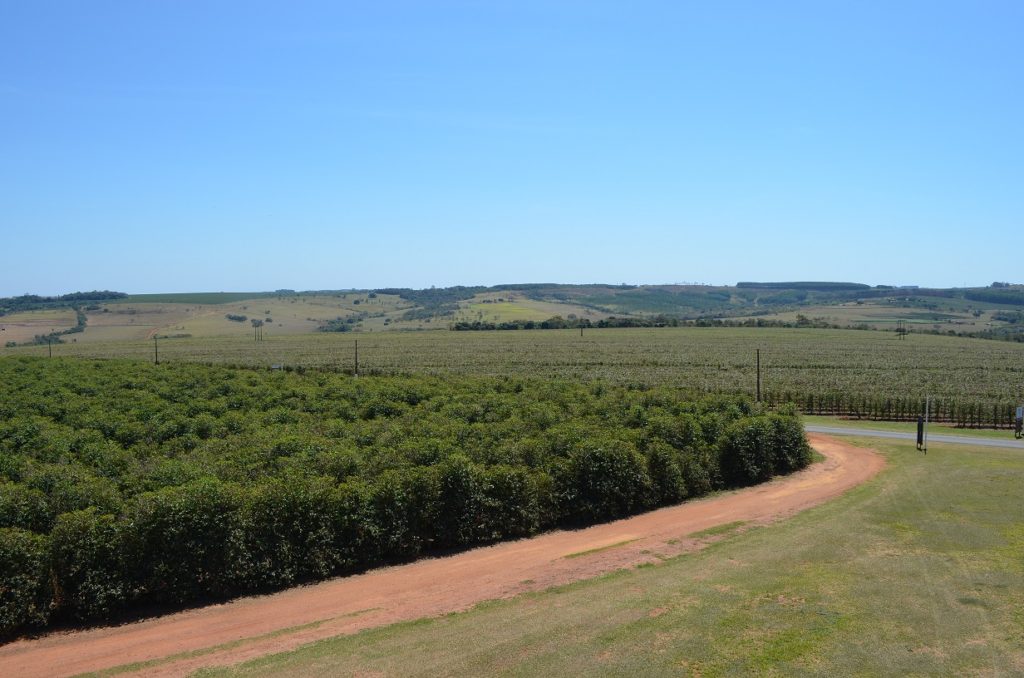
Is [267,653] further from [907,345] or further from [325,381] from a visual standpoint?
[907,345]

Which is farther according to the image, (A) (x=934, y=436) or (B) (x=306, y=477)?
(A) (x=934, y=436)

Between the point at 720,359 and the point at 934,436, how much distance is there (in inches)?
1832

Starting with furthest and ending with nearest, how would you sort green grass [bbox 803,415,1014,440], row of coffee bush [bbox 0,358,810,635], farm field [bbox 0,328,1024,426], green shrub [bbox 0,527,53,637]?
1. farm field [bbox 0,328,1024,426]
2. green grass [bbox 803,415,1014,440]
3. row of coffee bush [bbox 0,358,810,635]
4. green shrub [bbox 0,527,53,637]

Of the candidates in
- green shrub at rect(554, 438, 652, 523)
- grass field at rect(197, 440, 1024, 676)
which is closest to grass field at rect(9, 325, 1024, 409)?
green shrub at rect(554, 438, 652, 523)

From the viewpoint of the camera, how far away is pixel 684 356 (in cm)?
8862

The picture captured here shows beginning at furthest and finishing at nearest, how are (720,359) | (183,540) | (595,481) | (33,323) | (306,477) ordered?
(33,323), (720,359), (595,481), (306,477), (183,540)

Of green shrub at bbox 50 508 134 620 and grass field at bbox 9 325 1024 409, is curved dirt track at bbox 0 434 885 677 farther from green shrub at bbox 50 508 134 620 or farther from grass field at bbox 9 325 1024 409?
grass field at bbox 9 325 1024 409

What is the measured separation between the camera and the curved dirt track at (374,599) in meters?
13.6

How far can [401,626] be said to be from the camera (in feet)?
48.5

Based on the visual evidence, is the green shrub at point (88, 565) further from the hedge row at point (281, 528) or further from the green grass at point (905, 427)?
the green grass at point (905, 427)

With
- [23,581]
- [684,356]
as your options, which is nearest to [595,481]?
[23,581]

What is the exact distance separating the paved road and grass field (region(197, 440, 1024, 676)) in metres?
16.3

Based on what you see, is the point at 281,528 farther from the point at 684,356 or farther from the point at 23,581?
the point at 684,356

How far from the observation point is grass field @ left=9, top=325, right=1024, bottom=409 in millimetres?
62812
